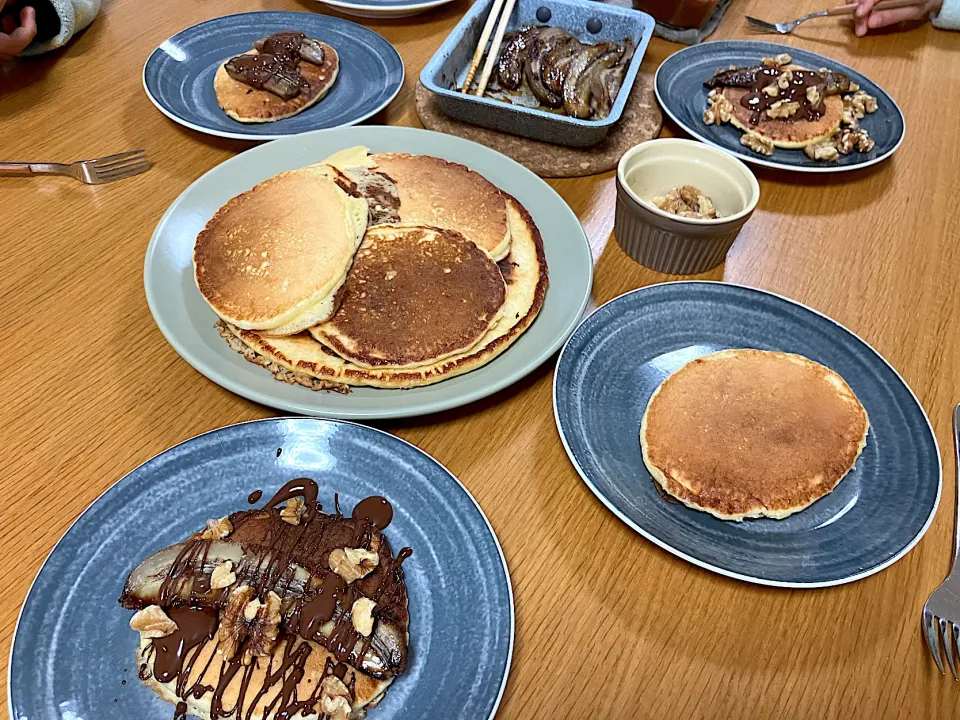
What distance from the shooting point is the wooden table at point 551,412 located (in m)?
0.87

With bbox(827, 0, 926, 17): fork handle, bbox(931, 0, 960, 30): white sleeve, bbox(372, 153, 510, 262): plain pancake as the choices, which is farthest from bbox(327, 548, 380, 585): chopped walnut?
bbox(931, 0, 960, 30): white sleeve

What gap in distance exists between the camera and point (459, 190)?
1.36 m

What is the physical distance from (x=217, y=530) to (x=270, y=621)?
0.15m

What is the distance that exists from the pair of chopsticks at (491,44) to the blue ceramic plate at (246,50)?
8.1 inches

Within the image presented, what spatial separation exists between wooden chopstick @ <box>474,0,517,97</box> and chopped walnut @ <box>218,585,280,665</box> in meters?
1.35

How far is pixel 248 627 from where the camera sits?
0.80 m

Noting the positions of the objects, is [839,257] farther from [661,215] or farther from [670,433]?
[670,433]

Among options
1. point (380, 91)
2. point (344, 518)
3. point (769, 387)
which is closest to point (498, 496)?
point (344, 518)

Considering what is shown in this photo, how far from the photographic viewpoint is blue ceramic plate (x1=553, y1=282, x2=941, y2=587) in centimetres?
91

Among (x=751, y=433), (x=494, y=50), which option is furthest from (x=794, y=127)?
(x=751, y=433)

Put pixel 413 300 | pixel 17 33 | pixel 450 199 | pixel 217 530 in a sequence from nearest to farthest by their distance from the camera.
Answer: pixel 217 530, pixel 413 300, pixel 450 199, pixel 17 33

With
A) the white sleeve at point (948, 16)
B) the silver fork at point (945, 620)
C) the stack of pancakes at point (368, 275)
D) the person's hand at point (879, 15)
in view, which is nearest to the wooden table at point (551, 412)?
the silver fork at point (945, 620)

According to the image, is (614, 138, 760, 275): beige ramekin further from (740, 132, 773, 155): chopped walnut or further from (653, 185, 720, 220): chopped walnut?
(740, 132, 773, 155): chopped walnut

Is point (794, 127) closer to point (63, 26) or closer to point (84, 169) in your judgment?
point (84, 169)
